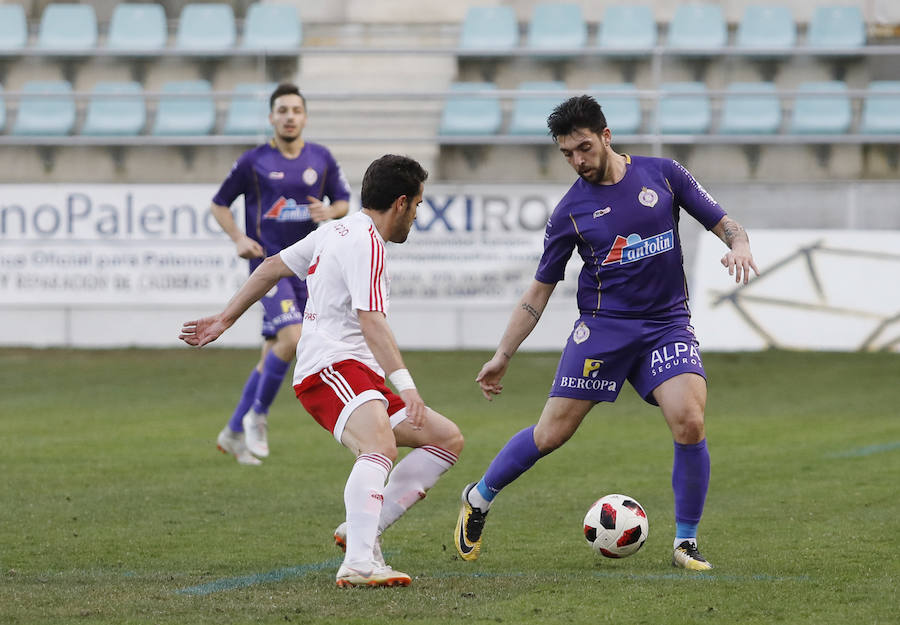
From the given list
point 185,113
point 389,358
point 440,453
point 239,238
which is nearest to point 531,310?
point 440,453

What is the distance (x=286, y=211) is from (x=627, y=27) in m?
10.6

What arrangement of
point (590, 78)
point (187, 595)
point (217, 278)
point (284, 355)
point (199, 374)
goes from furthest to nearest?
point (590, 78), point (217, 278), point (199, 374), point (284, 355), point (187, 595)

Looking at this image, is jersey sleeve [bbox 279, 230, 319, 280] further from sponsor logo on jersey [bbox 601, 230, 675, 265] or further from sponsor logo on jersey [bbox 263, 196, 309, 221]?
sponsor logo on jersey [bbox 263, 196, 309, 221]

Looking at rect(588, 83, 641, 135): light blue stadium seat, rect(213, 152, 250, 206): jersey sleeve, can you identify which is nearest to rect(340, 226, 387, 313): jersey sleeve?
rect(213, 152, 250, 206): jersey sleeve

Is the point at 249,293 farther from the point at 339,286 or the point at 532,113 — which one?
the point at 532,113

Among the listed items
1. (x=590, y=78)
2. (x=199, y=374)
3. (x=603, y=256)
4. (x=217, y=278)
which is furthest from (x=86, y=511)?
(x=590, y=78)

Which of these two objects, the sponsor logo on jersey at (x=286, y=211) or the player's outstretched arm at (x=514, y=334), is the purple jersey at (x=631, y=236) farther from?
the sponsor logo on jersey at (x=286, y=211)

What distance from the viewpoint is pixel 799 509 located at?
7391 millimetres

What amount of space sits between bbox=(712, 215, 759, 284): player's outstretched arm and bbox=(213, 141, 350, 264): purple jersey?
4.29 metres

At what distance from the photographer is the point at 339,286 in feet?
17.9

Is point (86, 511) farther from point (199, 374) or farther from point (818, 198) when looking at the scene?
point (818, 198)

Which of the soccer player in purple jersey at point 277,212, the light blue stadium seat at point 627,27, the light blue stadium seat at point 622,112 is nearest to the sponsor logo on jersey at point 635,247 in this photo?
the soccer player in purple jersey at point 277,212

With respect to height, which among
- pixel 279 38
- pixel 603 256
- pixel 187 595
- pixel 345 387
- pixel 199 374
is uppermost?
pixel 279 38

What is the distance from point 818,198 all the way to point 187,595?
12271 mm
